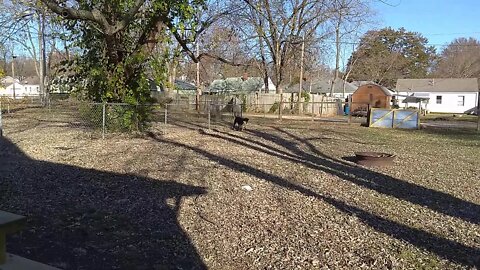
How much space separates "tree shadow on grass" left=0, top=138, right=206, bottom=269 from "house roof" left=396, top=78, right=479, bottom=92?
55893mm

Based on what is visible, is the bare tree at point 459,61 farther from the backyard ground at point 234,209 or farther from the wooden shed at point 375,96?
the backyard ground at point 234,209

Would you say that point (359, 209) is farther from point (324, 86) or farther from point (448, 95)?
point (324, 86)

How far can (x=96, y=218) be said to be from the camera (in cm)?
527

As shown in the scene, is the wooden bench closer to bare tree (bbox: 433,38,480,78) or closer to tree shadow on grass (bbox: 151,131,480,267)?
tree shadow on grass (bbox: 151,131,480,267)

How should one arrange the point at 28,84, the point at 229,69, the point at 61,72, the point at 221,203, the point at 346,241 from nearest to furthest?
the point at 346,241 < the point at 221,203 < the point at 61,72 < the point at 229,69 < the point at 28,84

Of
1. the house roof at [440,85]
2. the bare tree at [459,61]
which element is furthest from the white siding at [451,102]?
the bare tree at [459,61]

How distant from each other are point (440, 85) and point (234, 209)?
2312 inches

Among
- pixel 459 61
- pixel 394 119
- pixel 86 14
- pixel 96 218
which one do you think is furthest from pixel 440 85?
pixel 96 218

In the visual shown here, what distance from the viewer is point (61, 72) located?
1369cm

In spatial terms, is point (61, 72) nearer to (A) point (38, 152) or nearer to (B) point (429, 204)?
(A) point (38, 152)

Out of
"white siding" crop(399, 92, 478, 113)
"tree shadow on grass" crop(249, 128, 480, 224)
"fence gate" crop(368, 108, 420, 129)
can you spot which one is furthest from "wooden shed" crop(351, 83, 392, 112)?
"tree shadow on grass" crop(249, 128, 480, 224)

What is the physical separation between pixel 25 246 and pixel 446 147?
44.0 feet

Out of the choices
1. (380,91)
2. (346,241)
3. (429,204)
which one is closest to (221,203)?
(346,241)

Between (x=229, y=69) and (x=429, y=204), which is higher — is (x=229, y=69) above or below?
above
